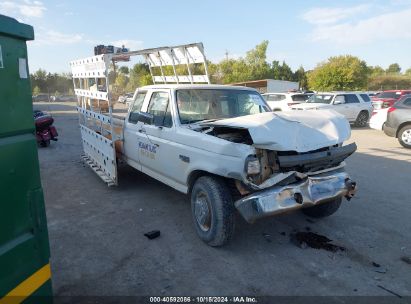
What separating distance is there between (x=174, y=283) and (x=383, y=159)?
7555mm

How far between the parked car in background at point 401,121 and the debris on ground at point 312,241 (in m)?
7.67

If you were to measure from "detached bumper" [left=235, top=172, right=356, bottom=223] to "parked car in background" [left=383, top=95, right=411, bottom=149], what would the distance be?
7.47 meters

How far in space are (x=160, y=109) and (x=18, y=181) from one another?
3310mm

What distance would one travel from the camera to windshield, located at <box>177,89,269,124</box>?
4.87m

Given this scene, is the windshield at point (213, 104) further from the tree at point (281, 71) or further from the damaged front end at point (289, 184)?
the tree at point (281, 71)

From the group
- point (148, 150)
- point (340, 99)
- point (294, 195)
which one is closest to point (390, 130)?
point (340, 99)

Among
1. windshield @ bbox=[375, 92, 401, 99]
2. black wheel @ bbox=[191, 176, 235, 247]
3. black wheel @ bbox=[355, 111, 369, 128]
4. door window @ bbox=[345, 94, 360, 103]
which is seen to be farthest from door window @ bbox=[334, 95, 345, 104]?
black wheel @ bbox=[191, 176, 235, 247]

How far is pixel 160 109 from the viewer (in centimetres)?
517

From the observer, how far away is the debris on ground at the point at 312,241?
3.99 meters

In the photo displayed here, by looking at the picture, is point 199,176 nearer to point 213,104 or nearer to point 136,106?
point 213,104

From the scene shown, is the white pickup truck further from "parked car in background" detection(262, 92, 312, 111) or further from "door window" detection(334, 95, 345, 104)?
"parked car in background" detection(262, 92, 312, 111)

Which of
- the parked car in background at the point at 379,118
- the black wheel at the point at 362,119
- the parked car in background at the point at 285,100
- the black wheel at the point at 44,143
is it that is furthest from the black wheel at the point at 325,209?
the parked car in background at the point at 285,100

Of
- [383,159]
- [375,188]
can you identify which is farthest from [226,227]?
[383,159]

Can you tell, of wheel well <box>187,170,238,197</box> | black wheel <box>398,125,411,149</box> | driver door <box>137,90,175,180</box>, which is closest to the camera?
wheel well <box>187,170,238,197</box>
